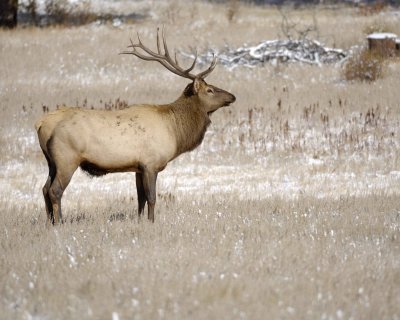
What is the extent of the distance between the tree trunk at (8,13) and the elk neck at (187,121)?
53.9 ft

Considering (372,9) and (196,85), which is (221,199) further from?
(372,9)

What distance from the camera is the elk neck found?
8.39 m

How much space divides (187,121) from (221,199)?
1.60 m

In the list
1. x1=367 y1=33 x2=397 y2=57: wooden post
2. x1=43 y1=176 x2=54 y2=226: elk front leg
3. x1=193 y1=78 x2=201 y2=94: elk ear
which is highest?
x1=193 y1=78 x2=201 y2=94: elk ear

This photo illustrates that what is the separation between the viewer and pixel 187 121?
8516 mm

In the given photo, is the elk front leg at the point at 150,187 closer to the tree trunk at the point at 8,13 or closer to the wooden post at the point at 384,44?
the wooden post at the point at 384,44

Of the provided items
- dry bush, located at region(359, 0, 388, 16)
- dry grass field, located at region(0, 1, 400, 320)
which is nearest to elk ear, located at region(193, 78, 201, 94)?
dry grass field, located at region(0, 1, 400, 320)

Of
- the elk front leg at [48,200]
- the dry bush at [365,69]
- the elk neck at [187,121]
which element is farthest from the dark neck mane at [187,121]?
the dry bush at [365,69]

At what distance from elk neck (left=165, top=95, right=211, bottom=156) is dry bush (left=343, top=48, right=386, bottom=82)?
8.59m

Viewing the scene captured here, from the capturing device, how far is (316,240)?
653cm

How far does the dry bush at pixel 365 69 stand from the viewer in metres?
16.4

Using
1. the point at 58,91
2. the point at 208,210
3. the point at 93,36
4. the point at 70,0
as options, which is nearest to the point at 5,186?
the point at 208,210

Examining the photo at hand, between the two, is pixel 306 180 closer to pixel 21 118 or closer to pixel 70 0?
pixel 21 118

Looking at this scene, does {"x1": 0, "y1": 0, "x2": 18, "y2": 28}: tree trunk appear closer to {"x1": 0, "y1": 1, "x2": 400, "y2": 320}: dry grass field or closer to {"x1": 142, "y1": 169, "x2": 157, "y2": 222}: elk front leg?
{"x1": 0, "y1": 1, "x2": 400, "y2": 320}: dry grass field
